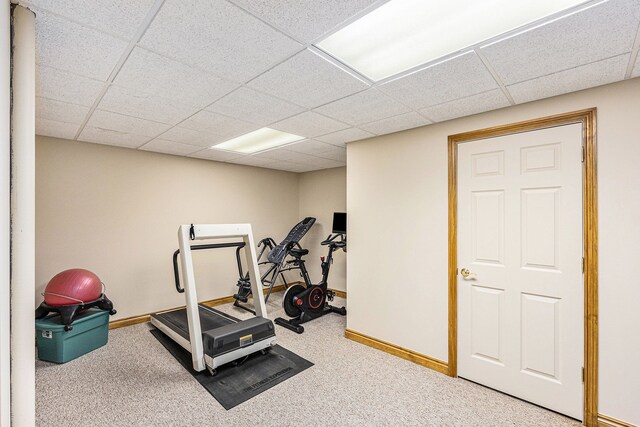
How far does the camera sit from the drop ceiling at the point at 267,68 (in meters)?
1.36

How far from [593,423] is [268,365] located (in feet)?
8.51

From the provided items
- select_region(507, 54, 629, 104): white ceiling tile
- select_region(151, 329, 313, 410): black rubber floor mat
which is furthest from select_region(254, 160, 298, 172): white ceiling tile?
select_region(507, 54, 629, 104): white ceiling tile

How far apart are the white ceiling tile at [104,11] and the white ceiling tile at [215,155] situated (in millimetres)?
2699

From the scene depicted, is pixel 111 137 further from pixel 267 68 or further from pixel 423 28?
pixel 423 28

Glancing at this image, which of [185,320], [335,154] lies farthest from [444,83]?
[185,320]

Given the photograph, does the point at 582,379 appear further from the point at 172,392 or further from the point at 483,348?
the point at 172,392

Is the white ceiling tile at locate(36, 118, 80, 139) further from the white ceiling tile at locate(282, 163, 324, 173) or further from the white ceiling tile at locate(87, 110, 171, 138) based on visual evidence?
the white ceiling tile at locate(282, 163, 324, 173)

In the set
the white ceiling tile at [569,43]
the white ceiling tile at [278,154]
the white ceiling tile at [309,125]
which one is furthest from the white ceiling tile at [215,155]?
the white ceiling tile at [569,43]

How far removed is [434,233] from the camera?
9.55 feet

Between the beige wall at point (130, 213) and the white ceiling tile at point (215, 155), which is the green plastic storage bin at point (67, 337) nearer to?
the beige wall at point (130, 213)

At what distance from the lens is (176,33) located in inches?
58.7

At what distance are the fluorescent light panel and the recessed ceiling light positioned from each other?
177 centimetres

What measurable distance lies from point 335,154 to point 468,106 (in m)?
2.15

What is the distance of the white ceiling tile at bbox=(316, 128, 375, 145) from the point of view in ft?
10.4
